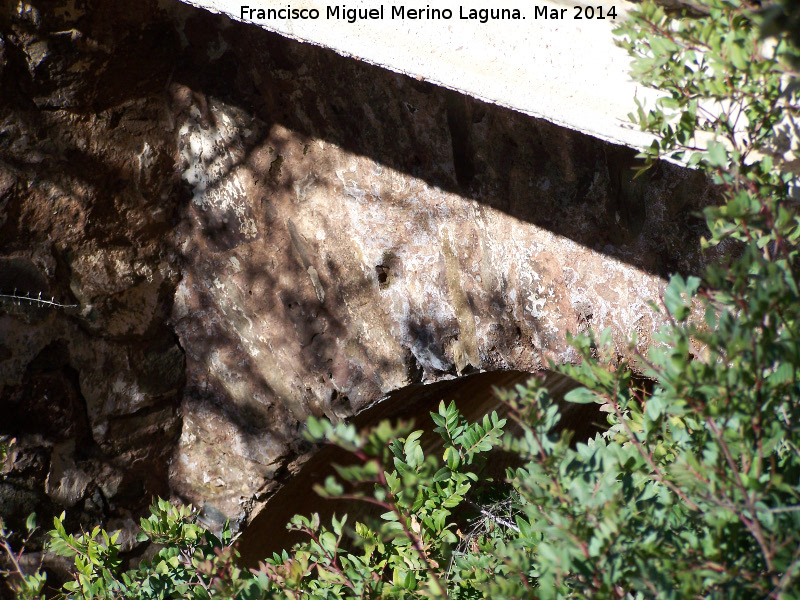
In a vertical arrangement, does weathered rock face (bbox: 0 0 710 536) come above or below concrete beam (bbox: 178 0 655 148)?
below

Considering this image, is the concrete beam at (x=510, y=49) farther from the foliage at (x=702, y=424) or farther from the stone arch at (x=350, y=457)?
the stone arch at (x=350, y=457)

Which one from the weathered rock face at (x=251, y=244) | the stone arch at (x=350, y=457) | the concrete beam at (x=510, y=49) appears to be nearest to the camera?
the concrete beam at (x=510, y=49)

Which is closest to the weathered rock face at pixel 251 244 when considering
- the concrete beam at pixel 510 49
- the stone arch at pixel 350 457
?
the stone arch at pixel 350 457

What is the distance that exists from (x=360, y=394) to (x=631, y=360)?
814 mm

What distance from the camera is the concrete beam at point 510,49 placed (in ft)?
3.78

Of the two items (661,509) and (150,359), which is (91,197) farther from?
(661,509)

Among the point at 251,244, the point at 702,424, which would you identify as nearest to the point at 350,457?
the point at 251,244

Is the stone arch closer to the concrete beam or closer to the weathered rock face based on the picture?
the weathered rock face

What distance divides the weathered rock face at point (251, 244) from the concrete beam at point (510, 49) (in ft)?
2.01

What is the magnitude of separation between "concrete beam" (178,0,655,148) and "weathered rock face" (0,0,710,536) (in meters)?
0.61

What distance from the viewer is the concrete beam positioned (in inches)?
45.4

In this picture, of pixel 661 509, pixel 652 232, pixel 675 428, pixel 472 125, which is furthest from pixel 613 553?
pixel 472 125

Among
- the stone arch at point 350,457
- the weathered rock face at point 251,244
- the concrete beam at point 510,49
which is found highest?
the concrete beam at point 510,49

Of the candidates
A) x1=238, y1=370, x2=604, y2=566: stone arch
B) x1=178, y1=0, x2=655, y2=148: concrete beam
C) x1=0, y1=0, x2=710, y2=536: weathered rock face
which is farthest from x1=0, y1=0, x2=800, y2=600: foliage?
x1=238, y1=370, x2=604, y2=566: stone arch
